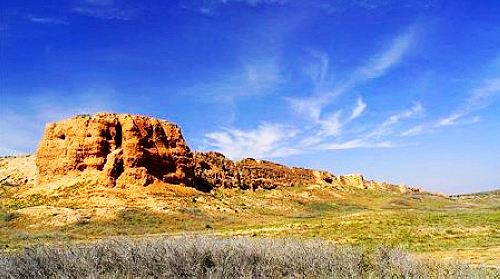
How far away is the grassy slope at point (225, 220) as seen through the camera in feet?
82.7

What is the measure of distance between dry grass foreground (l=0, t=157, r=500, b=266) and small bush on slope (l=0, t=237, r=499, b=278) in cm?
752

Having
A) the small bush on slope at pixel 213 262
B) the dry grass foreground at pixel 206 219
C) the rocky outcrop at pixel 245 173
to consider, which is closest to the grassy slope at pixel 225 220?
the dry grass foreground at pixel 206 219

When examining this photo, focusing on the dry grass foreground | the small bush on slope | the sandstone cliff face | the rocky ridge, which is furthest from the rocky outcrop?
the small bush on slope

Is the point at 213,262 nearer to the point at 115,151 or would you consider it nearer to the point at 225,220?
the point at 225,220

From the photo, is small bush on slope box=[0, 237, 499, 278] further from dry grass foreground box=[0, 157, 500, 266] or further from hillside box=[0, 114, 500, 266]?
hillside box=[0, 114, 500, 266]

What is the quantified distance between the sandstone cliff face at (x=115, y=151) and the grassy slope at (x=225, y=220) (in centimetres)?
324

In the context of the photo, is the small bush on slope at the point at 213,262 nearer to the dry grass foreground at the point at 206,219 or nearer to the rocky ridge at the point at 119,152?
the dry grass foreground at the point at 206,219

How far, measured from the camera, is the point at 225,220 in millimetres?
63438

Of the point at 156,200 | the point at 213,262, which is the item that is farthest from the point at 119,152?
the point at 213,262

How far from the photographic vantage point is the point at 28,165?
91688mm

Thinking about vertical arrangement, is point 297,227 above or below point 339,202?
below

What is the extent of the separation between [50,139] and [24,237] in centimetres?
3976

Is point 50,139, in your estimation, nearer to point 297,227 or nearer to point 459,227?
point 297,227

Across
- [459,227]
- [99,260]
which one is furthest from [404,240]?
[99,260]
